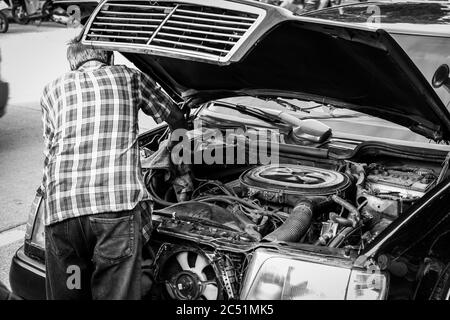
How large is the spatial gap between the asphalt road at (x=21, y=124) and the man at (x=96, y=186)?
1561 millimetres

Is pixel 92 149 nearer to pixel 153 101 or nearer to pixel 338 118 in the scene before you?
pixel 153 101

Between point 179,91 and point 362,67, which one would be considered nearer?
point 362,67

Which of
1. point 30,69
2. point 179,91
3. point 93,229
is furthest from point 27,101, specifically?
point 93,229

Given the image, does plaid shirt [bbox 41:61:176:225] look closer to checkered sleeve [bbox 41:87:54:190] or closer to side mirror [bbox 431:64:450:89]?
checkered sleeve [bbox 41:87:54:190]

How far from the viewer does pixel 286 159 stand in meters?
3.38

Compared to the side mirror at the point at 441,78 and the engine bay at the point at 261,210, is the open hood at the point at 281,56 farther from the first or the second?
the engine bay at the point at 261,210

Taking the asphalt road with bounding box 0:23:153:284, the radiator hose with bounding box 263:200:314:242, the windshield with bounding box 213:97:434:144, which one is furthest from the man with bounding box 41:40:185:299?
the asphalt road with bounding box 0:23:153:284

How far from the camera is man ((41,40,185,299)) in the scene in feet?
7.54

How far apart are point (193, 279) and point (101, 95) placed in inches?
34.6

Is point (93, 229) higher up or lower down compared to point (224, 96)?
lower down

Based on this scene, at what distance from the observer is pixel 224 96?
3434mm

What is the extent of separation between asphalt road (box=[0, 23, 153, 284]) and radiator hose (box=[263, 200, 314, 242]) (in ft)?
6.94
